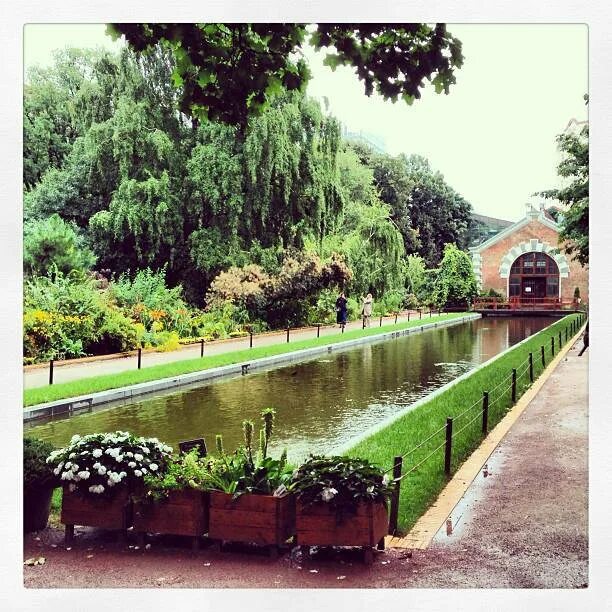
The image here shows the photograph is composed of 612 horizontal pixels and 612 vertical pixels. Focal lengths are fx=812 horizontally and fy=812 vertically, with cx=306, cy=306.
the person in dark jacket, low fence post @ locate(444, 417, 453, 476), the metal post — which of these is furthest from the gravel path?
the metal post

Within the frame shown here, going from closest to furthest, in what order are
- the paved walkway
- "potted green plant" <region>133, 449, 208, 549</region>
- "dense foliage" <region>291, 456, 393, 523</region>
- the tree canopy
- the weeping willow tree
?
"dense foliage" <region>291, 456, 393, 523</region> < "potted green plant" <region>133, 449, 208, 549</region> < the tree canopy < the paved walkway < the weeping willow tree

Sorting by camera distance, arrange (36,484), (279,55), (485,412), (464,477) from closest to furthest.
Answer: (36,484), (279,55), (464,477), (485,412)

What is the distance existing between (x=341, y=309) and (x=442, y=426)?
4.07 ft

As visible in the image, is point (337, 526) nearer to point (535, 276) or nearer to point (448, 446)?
point (448, 446)

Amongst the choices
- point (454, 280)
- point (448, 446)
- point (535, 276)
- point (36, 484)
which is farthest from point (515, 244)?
point (36, 484)

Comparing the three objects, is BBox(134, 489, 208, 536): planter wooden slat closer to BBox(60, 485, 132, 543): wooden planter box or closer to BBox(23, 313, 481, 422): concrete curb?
BBox(60, 485, 132, 543): wooden planter box

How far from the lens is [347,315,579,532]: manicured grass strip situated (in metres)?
5.79

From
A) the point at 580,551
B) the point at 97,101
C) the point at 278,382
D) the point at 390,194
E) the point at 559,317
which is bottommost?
the point at 580,551

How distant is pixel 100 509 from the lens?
5.36 metres

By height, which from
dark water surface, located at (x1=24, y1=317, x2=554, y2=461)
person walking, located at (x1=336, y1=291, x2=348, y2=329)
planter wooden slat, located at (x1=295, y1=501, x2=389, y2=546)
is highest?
person walking, located at (x1=336, y1=291, x2=348, y2=329)

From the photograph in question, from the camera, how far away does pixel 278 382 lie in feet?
21.3
